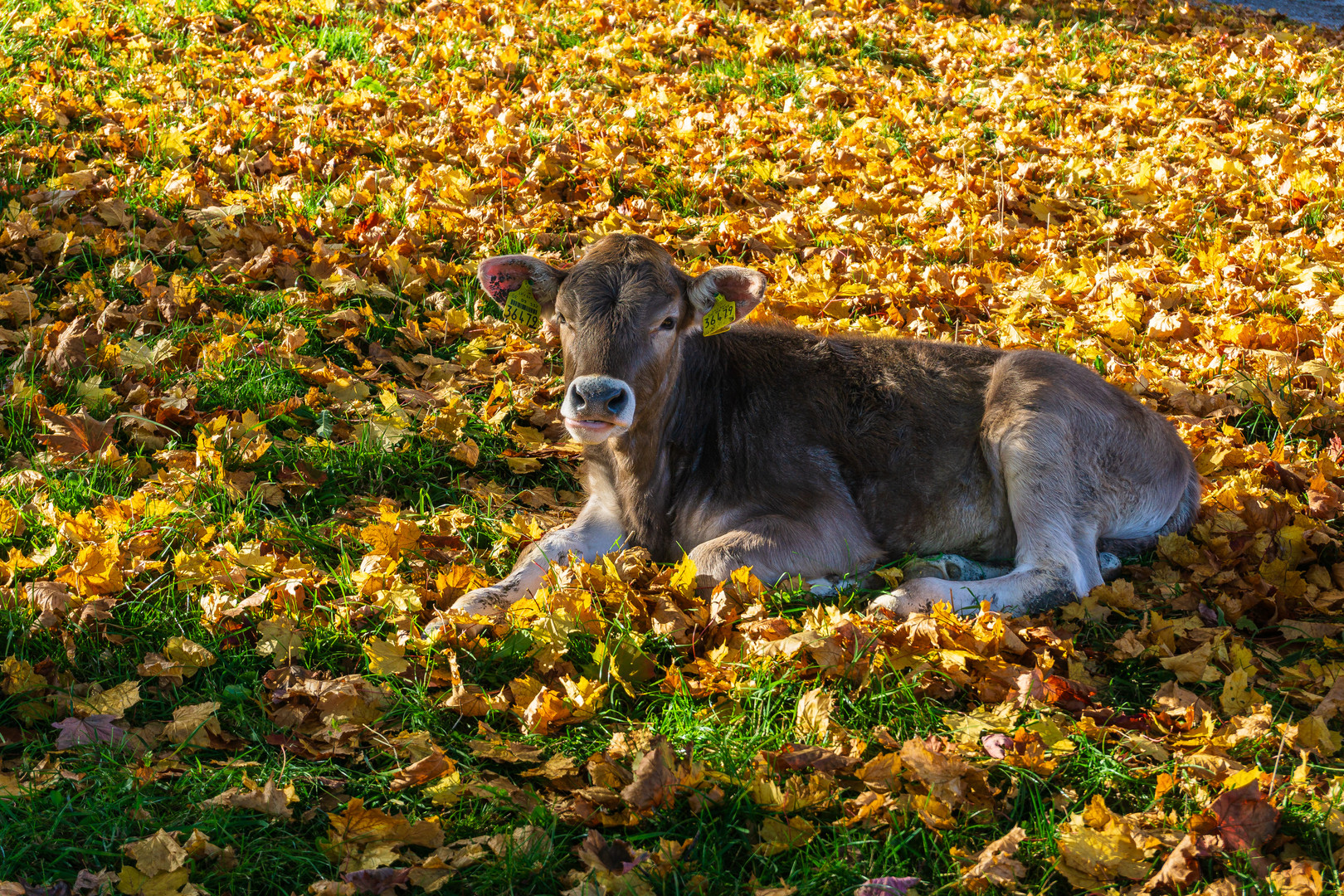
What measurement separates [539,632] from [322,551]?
4.44 ft

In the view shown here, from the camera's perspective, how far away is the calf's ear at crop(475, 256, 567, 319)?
5.08 meters

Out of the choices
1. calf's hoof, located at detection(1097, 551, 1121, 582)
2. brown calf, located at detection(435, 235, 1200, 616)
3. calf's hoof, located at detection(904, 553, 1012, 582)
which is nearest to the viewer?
brown calf, located at detection(435, 235, 1200, 616)

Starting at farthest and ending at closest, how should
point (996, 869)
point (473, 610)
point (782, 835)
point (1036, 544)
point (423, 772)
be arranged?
point (1036, 544)
point (473, 610)
point (423, 772)
point (782, 835)
point (996, 869)

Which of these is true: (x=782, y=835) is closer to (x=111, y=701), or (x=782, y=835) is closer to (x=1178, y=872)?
(x=1178, y=872)

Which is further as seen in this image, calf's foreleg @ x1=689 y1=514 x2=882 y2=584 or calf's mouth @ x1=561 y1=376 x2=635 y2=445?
calf's foreleg @ x1=689 y1=514 x2=882 y2=584

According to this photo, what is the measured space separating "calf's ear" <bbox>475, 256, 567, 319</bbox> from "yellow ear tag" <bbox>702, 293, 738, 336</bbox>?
74cm

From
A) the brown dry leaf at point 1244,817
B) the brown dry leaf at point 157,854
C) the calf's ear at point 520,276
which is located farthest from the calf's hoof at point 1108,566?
the brown dry leaf at point 157,854

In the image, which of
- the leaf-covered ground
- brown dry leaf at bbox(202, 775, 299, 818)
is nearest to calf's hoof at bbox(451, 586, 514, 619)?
the leaf-covered ground

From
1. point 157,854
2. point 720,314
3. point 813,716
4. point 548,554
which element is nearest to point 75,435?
point 548,554

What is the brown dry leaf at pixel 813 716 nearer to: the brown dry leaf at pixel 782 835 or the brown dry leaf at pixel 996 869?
the brown dry leaf at pixel 782 835

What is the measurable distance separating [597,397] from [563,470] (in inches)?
60.9

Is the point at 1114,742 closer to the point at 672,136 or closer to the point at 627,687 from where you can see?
the point at 627,687

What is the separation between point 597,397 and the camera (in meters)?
4.39

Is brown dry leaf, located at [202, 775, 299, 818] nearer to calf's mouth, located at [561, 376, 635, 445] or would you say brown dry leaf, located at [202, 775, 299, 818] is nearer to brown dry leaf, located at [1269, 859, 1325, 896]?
calf's mouth, located at [561, 376, 635, 445]
